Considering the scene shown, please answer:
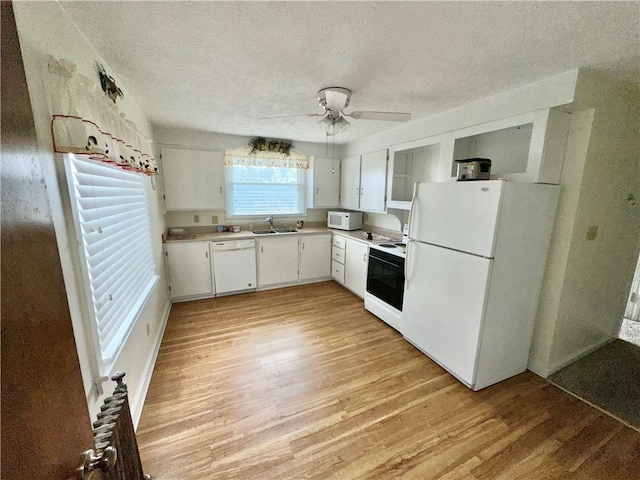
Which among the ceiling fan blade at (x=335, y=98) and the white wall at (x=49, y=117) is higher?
the ceiling fan blade at (x=335, y=98)

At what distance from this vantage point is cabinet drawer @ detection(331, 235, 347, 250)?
399 centimetres

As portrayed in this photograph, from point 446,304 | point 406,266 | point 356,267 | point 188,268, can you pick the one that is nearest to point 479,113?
point 406,266

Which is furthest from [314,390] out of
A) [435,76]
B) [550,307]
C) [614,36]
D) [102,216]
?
[614,36]

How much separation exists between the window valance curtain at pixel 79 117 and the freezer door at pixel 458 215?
2250 mm

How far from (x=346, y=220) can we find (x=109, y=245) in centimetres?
318

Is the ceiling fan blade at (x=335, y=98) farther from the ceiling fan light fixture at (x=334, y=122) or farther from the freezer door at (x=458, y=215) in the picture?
the freezer door at (x=458, y=215)

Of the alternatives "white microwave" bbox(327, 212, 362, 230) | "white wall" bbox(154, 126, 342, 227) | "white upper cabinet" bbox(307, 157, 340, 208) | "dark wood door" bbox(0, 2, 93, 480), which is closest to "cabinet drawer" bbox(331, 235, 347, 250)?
"white microwave" bbox(327, 212, 362, 230)

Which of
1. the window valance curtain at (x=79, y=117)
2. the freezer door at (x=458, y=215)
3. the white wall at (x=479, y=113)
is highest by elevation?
the white wall at (x=479, y=113)

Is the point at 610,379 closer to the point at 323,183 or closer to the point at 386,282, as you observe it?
the point at 386,282

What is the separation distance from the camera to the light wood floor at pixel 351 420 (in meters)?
1.48

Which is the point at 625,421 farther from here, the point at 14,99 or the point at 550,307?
the point at 14,99

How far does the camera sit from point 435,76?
1.80 m

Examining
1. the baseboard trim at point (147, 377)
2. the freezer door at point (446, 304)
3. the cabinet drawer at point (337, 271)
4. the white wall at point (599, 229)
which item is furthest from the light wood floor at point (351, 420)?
the cabinet drawer at point (337, 271)

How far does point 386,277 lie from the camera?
9.79 feet
